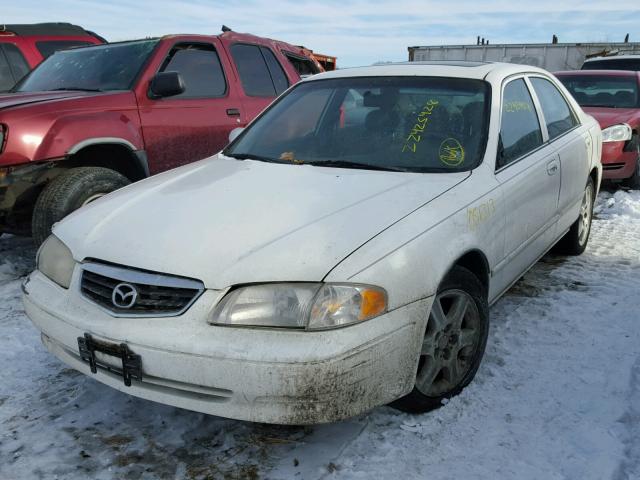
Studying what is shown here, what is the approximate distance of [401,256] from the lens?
7.22 ft

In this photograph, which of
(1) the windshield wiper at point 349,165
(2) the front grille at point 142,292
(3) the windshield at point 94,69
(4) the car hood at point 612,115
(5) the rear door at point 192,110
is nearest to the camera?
(2) the front grille at point 142,292

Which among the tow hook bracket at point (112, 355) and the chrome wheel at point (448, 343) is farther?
the chrome wheel at point (448, 343)

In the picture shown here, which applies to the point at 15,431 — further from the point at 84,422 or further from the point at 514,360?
the point at 514,360

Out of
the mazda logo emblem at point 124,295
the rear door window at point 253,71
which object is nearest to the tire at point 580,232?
the rear door window at point 253,71

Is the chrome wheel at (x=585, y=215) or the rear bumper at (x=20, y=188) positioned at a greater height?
the rear bumper at (x=20, y=188)

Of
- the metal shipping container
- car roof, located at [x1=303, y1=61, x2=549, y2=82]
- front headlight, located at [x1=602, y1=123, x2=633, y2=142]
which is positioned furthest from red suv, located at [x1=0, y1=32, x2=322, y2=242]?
the metal shipping container

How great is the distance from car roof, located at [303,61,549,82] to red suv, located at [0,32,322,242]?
1.53 meters

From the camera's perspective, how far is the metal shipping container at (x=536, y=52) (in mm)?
20828

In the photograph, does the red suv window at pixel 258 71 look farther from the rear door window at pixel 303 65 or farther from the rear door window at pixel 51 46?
the rear door window at pixel 51 46

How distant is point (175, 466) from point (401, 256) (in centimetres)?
119

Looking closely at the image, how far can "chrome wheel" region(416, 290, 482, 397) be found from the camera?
8.09 feet

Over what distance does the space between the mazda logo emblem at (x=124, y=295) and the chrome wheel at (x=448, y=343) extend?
46.0 inches

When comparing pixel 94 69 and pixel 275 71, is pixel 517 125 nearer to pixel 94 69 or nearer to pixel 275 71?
pixel 275 71

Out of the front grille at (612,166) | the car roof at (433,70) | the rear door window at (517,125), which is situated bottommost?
the front grille at (612,166)
